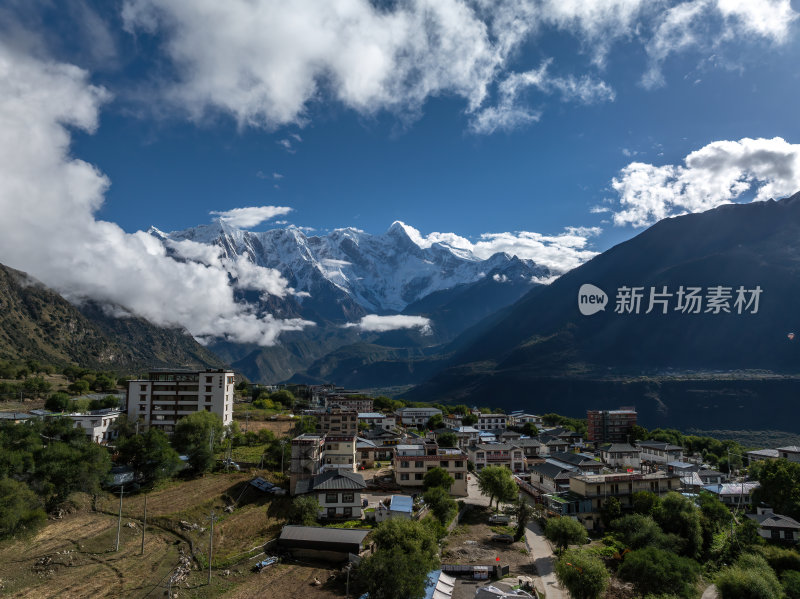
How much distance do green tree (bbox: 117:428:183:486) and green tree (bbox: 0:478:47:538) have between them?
14075 millimetres

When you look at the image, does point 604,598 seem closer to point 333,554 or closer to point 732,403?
point 333,554

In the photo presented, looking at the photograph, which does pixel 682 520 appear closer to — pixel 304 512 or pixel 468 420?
pixel 304 512

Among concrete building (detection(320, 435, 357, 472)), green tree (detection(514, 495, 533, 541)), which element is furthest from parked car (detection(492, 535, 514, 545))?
concrete building (detection(320, 435, 357, 472))

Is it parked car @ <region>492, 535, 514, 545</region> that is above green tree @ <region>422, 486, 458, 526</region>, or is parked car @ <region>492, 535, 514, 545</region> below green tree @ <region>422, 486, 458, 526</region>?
below

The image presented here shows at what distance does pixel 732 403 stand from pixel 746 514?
495 ft

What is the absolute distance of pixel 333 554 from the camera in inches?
1649

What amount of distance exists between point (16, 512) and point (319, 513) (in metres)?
24.7

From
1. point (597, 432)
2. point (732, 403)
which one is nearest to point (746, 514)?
point (597, 432)

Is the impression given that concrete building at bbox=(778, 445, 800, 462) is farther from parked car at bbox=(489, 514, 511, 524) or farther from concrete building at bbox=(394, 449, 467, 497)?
concrete building at bbox=(394, 449, 467, 497)

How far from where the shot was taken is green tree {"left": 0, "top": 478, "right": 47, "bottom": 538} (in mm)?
38156

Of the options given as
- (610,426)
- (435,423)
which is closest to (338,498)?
(435,423)

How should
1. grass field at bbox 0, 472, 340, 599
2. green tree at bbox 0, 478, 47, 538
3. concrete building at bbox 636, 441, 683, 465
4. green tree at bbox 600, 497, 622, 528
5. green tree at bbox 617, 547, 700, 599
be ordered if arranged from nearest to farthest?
1. grass field at bbox 0, 472, 340, 599
2. green tree at bbox 0, 478, 47, 538
3. green tree at bbox 617, 547, 700, 599
4. green tree at bbox 600, 497, 622, 528
5. concrete building at bbox 636, 441, 683, 465

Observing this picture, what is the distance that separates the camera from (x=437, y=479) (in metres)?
60.9

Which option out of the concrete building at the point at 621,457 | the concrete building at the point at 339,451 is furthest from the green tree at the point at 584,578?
the concrete building at the point at 621,457
